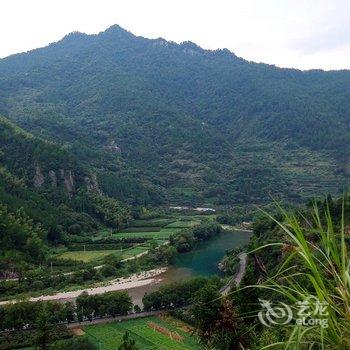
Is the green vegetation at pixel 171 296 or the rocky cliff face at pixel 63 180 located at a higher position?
the rocky cliff face at pixel 63 180

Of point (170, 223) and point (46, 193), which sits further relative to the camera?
point (170, 223)

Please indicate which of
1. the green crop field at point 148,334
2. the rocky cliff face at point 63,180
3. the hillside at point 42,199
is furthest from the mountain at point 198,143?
the green crop field at point 148,334

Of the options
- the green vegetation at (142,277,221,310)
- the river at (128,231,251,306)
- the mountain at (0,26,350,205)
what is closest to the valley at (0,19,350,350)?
the green vegetation at (142,277,221,310)

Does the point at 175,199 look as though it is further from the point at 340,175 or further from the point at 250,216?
the point at 340,175

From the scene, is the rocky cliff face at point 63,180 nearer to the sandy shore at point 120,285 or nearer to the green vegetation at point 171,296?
the sandy shore at point 120,285

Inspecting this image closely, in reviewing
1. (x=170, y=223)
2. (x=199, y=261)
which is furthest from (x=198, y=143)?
(x=199, y=261)

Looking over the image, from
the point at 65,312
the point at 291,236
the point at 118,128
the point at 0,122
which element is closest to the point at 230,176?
the point at 118,128

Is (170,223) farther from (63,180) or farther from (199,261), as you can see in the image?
(199,261)
